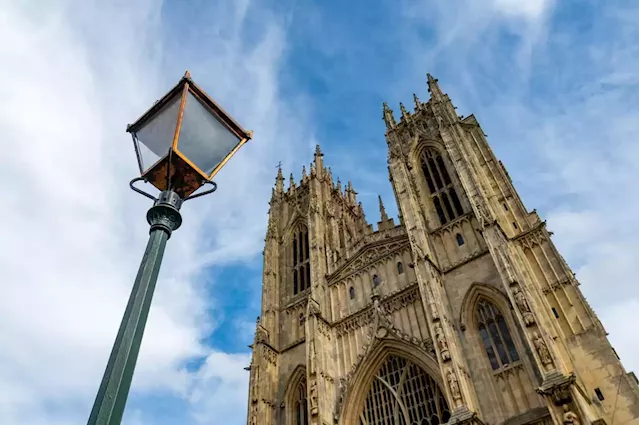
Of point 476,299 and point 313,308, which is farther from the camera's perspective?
point 313,308

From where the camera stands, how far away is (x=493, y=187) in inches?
912

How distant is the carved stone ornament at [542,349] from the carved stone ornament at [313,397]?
845 cm

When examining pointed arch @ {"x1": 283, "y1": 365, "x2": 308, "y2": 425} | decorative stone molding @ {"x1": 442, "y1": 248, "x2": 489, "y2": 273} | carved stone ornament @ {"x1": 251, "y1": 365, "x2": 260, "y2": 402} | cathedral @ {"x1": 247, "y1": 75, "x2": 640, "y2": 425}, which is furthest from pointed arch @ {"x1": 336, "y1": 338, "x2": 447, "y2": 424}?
carved stone ornament @ {"x1": 251, "y1": 365, "x2": 260, "y2": 402}

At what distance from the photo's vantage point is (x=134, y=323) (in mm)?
3543

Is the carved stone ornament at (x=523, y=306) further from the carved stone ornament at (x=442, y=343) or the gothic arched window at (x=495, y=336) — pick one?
the carved stone ornament at (x=442, y=343)

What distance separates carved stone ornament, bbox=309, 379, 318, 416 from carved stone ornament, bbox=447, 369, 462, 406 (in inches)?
216

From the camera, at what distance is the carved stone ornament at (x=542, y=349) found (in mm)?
14485

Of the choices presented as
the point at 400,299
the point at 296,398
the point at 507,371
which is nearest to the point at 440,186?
the point at 400,299

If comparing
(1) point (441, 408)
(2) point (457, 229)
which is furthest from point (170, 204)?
(2) point (457, 229)

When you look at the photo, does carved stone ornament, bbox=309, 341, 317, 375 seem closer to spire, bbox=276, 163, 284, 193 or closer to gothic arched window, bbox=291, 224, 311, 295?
gothic arched window, bbox=291, 224, 311, 295

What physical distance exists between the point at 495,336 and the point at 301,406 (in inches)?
370

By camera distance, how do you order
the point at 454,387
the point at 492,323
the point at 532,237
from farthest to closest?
the point at 532,237 < the point at 492,323 < the point at 454,387

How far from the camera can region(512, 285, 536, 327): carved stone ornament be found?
50.8ft

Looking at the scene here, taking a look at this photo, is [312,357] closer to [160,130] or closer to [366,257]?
[366,257]
